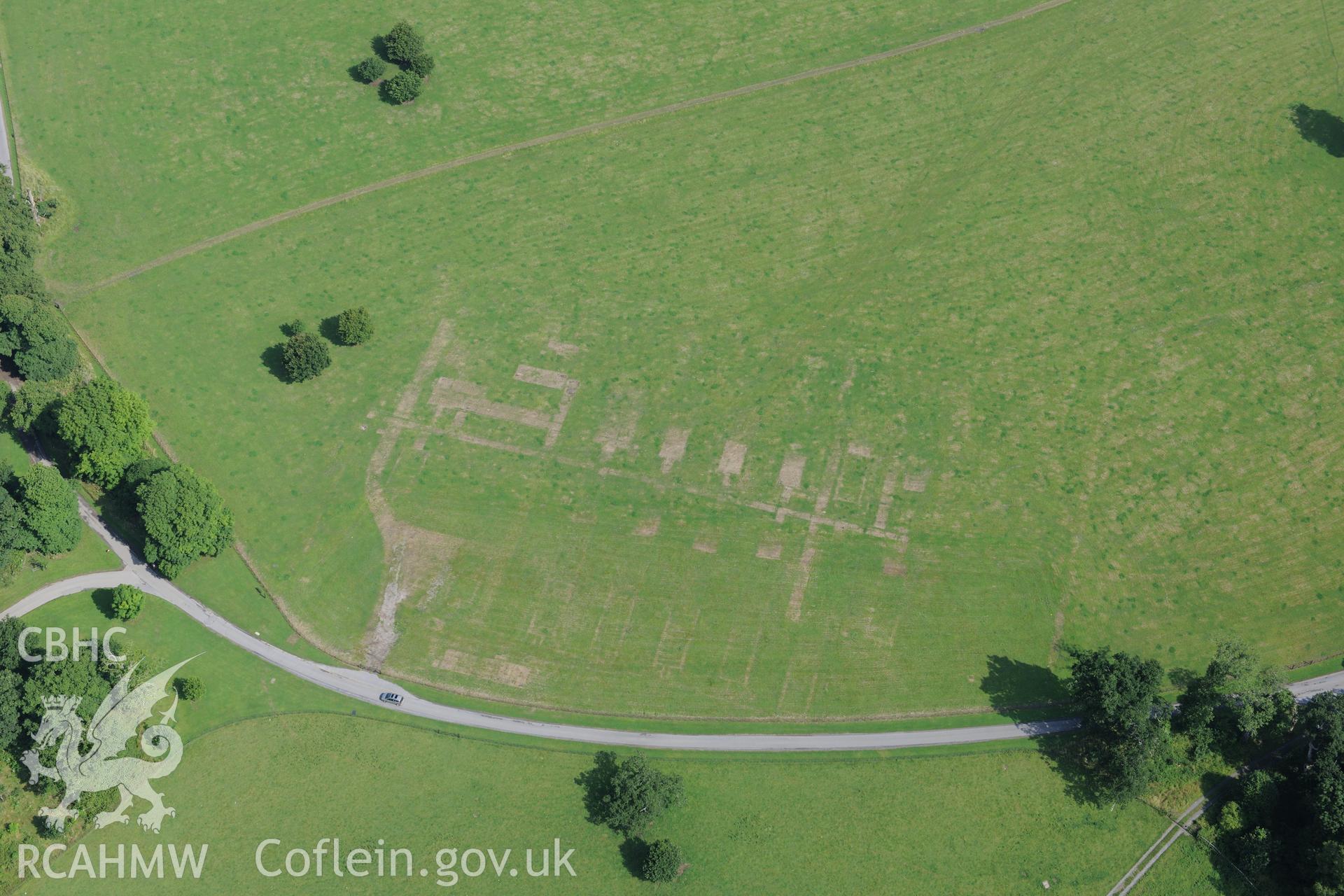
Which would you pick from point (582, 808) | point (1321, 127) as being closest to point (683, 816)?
point (582, 808)

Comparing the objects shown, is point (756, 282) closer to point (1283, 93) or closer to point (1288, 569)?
point (1288, 569)

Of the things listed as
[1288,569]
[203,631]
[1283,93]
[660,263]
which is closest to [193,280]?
[203,631]

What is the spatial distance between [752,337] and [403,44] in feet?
188

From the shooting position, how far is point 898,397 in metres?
117

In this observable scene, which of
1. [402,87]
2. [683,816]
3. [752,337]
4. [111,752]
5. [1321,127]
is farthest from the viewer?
[1321,127]

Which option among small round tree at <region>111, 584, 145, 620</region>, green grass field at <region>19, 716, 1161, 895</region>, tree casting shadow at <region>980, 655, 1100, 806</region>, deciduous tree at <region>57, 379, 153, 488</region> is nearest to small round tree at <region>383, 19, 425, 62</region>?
Answer: deciduous tree at <region>57, 379, 153, 488</region>

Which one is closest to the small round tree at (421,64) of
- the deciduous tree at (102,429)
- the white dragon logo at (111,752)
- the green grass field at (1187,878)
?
the deciduous tree at (102,429)

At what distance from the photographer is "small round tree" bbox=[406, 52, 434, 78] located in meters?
132

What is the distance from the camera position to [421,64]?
434 ft

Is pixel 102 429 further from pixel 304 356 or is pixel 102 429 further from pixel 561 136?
pixel 561 136

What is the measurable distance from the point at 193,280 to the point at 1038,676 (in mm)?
99191

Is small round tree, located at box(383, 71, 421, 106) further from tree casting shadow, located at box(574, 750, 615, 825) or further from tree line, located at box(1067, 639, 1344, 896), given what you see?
tree line, located at box(1067, 639, 1344, 896)

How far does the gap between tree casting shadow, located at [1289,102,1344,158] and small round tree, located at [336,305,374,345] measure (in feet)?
383

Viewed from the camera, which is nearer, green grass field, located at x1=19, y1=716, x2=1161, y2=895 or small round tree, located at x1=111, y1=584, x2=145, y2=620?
green grass field, located at x1=19, y1=716, x2=1161, y2=895
